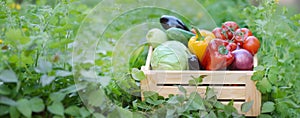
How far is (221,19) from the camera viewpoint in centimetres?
373

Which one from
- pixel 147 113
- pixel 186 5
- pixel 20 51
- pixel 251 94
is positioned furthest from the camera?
pixel 186 5

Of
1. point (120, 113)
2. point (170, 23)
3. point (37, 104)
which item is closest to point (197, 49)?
point (170, 23)

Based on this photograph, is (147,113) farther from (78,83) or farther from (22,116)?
(22,116)

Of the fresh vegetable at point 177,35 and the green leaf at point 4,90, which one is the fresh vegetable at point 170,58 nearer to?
the fresh vegetable at point 177,35

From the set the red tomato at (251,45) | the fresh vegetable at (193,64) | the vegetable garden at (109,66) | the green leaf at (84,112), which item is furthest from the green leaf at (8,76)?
the red tomato at (251,45)

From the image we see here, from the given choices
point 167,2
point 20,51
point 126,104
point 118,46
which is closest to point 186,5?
point 167,2

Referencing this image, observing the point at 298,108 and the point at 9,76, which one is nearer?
the point at 9,76

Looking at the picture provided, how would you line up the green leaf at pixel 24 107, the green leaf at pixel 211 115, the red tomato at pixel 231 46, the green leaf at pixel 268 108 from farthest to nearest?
the red tomato at pixel 231 46
the green leaf at pixel 268 108
the green leaf at pixel 211 115
the green leaf at pixel 24 107

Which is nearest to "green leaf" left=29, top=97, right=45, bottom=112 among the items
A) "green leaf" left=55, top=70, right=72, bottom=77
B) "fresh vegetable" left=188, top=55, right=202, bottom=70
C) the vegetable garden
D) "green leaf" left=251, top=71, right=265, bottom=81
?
the vegetable garden

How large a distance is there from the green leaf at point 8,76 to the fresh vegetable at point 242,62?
0.98 metres

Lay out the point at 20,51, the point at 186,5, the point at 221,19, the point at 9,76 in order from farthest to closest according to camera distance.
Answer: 1. the point at 221,19
2. the point at 186,5
3. the point at 20,51
4. the point at 9,76

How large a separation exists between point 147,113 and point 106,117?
0.24 metres

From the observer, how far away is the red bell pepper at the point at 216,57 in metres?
2.13

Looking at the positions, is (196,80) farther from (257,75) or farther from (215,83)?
(257,75)
